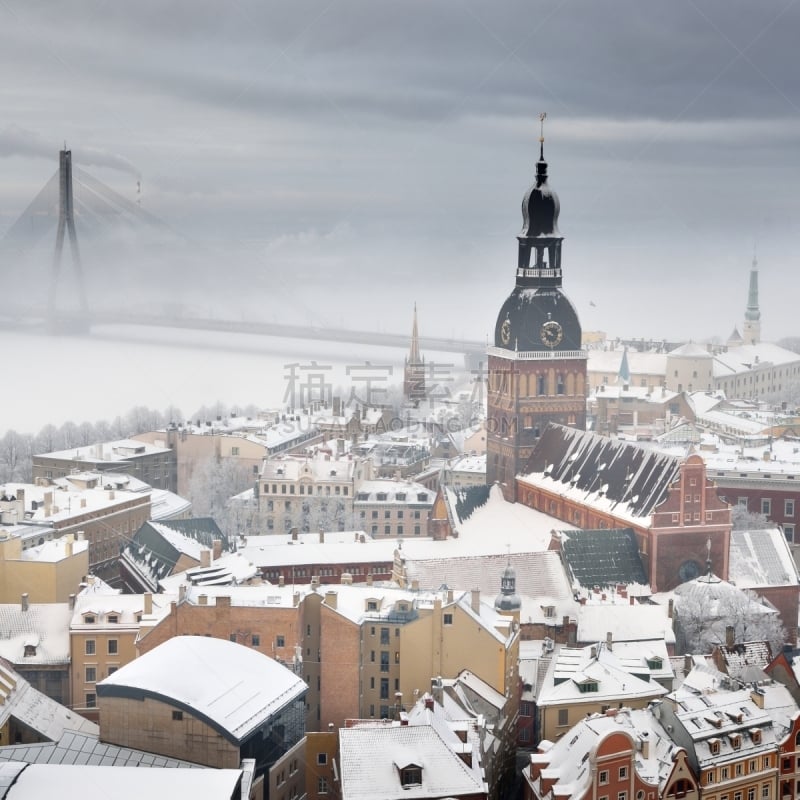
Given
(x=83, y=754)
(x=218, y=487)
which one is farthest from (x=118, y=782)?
(x=218, y=487)

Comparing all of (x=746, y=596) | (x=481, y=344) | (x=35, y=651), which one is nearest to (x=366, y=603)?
(x=35, y=651)

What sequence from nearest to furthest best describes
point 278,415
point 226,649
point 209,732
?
1. point 209,732
2. point 226,649
3. point 278,415

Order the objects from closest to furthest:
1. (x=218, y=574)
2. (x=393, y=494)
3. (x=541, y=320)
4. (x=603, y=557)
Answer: (x=218, y=574) → (x=603, y=557) → (x=541, y=320) → (x=393, y=494)

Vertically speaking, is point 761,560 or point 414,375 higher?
point 414,375

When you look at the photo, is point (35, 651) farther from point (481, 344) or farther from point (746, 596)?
point (481, 344)

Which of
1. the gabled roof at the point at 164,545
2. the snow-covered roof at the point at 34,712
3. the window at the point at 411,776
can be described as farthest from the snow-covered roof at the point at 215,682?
the gabled roof at the point at 164,545

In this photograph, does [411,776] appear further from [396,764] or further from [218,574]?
[218,574]

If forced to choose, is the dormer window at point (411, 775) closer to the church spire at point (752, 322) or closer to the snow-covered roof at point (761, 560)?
the snow-covered roof at point (761, 560)
